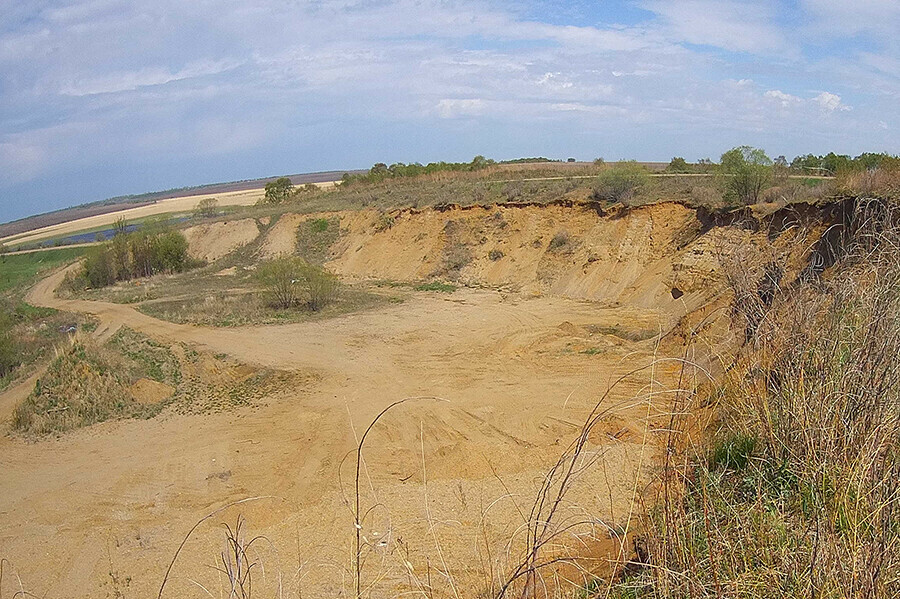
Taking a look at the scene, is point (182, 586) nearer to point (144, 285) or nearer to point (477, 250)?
point (477, 250)

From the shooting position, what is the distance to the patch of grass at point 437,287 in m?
25.2

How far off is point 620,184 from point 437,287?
27.9ft

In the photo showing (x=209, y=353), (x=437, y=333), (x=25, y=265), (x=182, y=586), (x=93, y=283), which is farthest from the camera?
(x=25, y=265)

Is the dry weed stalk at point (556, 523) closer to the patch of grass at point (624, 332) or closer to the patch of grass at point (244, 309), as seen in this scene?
the patch of grass at point (624, 332)

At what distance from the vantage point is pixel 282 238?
37.8 metres

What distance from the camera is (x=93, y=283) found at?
3728cm

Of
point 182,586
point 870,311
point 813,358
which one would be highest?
point 870,311

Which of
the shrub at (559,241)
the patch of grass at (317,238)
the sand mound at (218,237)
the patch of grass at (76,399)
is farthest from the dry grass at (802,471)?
the sand mound at (218,237)

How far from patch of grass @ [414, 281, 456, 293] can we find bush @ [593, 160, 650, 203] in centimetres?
712

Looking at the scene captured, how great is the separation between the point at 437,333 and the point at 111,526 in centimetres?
1033

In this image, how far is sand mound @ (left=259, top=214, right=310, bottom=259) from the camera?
3672 centimetres

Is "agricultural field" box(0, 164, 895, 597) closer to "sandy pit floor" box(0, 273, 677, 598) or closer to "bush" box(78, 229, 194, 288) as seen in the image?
"sandy pit floor" box(0, 273, 677, 598)

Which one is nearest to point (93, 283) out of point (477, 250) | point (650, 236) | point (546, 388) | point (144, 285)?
point (144, 285)

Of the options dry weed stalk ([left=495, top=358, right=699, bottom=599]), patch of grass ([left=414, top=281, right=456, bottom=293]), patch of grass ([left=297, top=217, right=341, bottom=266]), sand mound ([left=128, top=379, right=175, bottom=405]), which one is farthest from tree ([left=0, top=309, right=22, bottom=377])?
dry weed stalk ([left=495, top=358, right=699, bottom=599])
